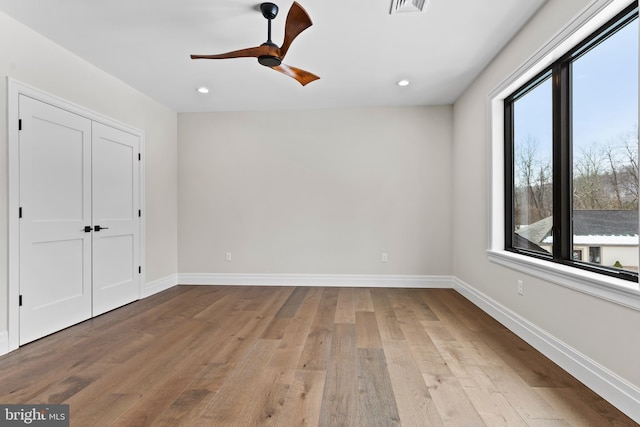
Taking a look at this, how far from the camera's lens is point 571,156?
2.35 m

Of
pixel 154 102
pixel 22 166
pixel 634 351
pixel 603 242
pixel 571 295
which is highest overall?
pixel 154 102

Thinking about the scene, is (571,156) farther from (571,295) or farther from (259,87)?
(259,87)

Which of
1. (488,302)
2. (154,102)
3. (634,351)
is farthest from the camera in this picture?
(154,102)

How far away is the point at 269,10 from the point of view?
2.40 m

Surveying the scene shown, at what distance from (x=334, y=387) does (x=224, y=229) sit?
3355 mm

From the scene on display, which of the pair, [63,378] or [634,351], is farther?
[63,378]

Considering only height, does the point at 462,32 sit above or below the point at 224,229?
above

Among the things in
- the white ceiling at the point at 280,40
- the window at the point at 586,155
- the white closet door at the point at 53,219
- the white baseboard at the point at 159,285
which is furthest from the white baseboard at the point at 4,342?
the window at the point at 586,155

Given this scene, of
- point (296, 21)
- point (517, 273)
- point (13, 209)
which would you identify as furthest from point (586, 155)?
point (13, 209)

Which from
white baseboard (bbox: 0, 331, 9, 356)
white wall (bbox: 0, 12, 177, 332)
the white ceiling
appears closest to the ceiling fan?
the white ceiling

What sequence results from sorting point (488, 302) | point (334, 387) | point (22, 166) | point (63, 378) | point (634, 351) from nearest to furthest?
point (634, 351) → point (334, 387) → point (63, 378) → point (22, 166) → point (488, 302)

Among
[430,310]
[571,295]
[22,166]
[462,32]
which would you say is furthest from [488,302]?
[22,166]

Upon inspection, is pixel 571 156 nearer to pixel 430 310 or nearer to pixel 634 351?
pixel 634 351

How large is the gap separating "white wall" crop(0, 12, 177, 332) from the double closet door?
15 cm
